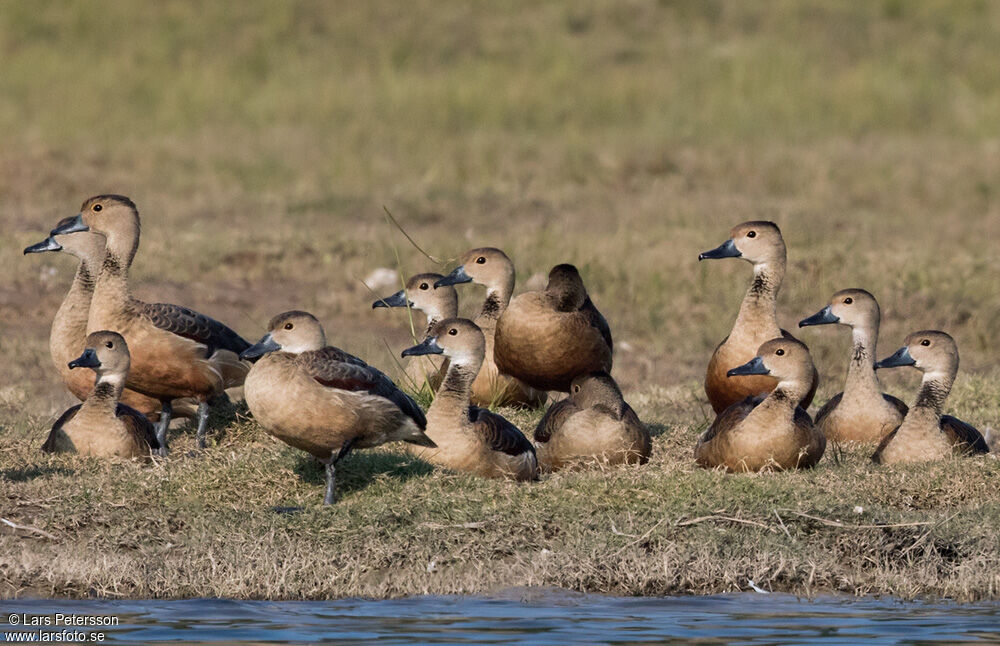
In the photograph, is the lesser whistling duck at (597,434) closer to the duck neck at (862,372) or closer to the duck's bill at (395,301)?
the duck neck at (862,372)

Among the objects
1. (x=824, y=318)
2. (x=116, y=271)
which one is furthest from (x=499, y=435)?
(x=116, y=271)

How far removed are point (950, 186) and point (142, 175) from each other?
980 centimetres

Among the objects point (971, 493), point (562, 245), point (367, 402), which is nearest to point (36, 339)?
point (562, 245)

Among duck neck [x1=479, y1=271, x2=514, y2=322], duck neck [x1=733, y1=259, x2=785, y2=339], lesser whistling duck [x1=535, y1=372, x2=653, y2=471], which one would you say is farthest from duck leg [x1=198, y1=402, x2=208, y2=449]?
duck neck [x1=733, y1=259, x2=785, y2=339]

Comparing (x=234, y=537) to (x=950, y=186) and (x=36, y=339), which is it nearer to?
(x=36, y=339)

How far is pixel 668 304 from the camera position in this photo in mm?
15812

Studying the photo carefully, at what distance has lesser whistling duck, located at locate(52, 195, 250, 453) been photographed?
9.77 metres

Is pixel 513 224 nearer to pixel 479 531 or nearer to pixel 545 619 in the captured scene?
pixel 479 531

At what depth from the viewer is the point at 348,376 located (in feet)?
26.8

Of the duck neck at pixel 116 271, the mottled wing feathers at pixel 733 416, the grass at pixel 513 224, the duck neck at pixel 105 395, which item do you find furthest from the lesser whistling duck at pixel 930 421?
the duck neck at pixel 116 271

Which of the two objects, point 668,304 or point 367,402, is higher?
point 668,304

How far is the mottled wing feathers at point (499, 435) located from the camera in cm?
888

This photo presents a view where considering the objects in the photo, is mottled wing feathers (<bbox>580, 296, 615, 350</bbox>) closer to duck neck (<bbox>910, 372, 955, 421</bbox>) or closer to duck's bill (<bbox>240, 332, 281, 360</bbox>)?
duck neck (<bbox>910, 372, 955, 421</bbox>)

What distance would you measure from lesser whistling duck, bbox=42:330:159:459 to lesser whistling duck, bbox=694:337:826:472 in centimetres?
314
